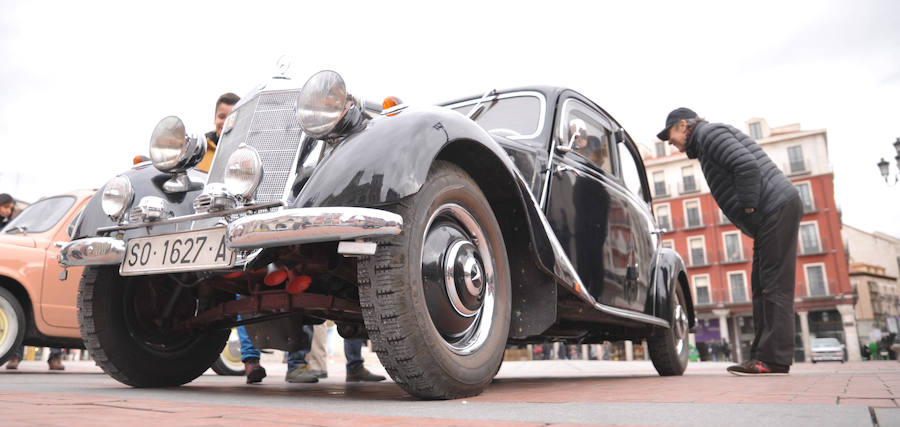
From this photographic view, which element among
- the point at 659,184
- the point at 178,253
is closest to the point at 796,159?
the point at 659,184

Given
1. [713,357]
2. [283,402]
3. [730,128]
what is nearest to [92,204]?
[283,402]

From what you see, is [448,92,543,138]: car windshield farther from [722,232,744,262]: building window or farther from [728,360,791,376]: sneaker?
[722,232,744,262]: building window

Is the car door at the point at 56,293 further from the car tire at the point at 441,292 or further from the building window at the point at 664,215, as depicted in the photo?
the building window at the point at 664,215

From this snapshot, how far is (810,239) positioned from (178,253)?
40.7 meters

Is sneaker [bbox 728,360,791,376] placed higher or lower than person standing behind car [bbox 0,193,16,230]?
lower

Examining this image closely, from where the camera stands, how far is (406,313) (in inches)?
81.5

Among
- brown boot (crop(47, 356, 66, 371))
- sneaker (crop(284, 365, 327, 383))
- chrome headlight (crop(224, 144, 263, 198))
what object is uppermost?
chrome headlight (crop(224, 144, 263, 198))

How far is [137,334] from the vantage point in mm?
3018

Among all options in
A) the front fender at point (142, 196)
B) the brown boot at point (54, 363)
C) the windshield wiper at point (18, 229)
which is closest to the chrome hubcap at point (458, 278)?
the front fender at point (142, 196)

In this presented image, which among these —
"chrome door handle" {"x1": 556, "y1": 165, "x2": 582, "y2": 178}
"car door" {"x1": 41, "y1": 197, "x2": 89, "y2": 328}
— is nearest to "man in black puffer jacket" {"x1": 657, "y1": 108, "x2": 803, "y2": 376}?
"chrome door handle" {"x1": 556, "y1": 165, "x2": 582, "y2": 178}

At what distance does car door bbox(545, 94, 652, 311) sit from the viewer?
336 centimetres

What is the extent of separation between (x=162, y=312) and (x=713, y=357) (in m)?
37.6

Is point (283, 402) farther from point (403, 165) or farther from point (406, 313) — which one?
point (403, 165)

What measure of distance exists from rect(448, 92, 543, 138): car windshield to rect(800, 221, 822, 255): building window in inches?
1504
